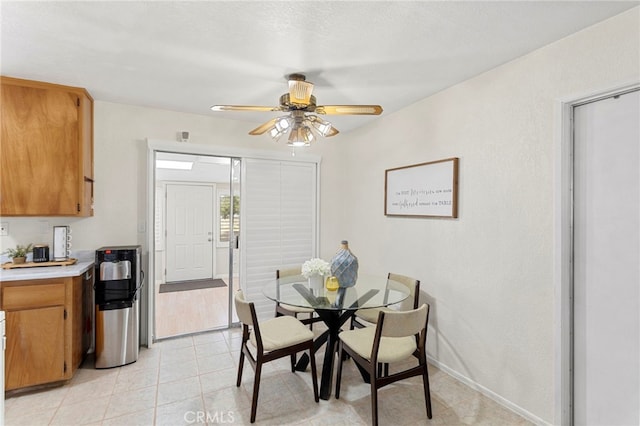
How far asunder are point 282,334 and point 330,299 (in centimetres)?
43

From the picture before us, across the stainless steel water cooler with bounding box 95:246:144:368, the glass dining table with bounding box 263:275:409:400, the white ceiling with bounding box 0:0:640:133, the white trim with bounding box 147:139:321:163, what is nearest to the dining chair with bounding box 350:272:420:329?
the glass dining table with bounding box 263:275:409:400

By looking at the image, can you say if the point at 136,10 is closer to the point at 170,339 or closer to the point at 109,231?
the point at 109,231

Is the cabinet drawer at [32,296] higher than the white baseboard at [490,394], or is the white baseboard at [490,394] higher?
the cabinet drawer at [32,296]

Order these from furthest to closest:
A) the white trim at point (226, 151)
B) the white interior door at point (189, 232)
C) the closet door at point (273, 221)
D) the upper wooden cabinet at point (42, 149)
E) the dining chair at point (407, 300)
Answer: the white interior door at point (189, 232) → the closet door at point (273, 221) → the white trim at point (226, 151) → the dining chair at point (407, 300) → the upper wooden cabinet at point (42, 149)

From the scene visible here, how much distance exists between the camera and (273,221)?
3.78 m

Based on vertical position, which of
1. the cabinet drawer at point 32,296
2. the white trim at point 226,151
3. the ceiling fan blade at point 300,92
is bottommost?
the cabinet drawer at point 32,296

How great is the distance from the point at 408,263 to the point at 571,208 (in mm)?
1440

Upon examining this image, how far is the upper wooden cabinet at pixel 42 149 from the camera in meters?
2.43

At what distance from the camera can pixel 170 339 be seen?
331 cm

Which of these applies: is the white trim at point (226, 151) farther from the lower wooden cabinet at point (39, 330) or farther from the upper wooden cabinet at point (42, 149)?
the lower wooden cabinet at point (39, 330)

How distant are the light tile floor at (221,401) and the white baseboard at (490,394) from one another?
4 cm

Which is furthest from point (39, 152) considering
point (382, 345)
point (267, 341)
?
point (382, 345)

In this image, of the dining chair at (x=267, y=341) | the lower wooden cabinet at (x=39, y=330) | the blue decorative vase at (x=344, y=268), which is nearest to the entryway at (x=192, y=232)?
the lower wooden cabinet at (x=39, y=330)

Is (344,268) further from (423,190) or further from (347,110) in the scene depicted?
(347,110)
